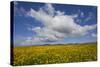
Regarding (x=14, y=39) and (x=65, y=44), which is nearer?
(x=14, y=39)

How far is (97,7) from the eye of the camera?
3119 mm

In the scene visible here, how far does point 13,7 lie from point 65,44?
817 millimetres

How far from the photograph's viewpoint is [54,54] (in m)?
2.85

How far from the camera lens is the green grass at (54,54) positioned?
8.85 feet

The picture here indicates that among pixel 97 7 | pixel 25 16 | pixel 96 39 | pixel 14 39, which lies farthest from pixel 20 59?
pixel 97 7

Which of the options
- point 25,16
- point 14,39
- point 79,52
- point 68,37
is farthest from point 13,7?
point 79,52

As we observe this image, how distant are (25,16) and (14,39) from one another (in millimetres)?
309

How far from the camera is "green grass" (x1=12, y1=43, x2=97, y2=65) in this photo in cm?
270

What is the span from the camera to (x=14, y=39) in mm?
2652
